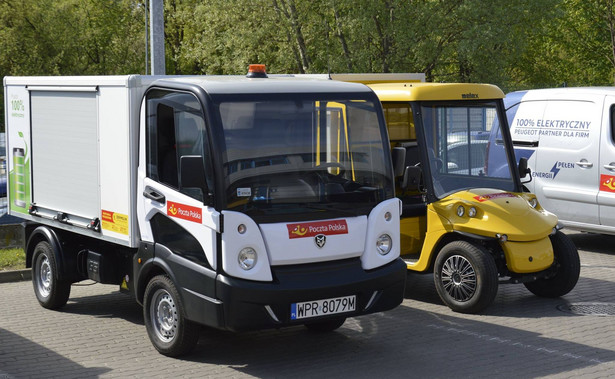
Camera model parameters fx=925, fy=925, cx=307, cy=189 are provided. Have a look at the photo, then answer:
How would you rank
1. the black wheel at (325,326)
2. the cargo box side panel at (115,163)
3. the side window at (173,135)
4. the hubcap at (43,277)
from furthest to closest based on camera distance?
the hubcap at (43,277), the black wheel at (325,326), the cargo box side panel at (115,163), the side window at (173,135)

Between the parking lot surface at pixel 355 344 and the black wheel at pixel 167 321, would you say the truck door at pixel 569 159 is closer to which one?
the parking lot surface at pixel 355 344

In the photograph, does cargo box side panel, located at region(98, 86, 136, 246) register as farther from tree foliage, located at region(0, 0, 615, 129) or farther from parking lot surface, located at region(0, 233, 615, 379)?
tree foliage, located at region(0, 0, 615, 129)

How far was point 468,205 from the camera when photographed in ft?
29.7

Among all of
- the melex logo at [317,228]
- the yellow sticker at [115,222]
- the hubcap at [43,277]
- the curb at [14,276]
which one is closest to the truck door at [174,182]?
the yellow sticker at [115,222]

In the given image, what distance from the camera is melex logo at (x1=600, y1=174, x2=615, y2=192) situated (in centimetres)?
1185

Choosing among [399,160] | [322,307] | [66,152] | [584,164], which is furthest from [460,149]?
[66,152]

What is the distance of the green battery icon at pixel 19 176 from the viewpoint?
9594 millimetres

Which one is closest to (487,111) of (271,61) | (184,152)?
(184,152)

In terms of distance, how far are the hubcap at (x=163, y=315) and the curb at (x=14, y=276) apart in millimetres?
4100

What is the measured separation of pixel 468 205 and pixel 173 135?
3221 mm

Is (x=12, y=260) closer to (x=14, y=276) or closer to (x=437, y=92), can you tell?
(x=14, y=276)

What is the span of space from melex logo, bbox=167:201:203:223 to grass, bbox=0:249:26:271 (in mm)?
4598

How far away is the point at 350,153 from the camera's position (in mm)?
7344

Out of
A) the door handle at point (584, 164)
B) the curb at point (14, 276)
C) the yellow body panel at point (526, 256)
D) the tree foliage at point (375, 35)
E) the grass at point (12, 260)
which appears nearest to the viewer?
the yellow body panel at point (526, 256)
